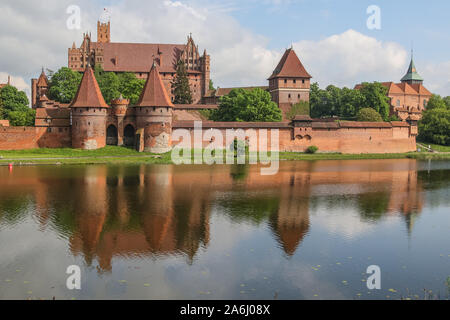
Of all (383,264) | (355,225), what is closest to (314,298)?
(383,264)

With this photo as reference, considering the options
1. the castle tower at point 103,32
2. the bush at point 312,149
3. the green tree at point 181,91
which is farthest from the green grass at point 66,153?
the castle tower at point 103,32

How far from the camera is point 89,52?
60.2m

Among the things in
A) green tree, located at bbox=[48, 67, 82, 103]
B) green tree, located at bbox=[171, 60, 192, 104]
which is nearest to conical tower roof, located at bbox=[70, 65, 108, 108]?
green tree, located at bbox=[48, 67, 82, 103]

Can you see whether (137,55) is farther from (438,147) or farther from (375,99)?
(438,147)

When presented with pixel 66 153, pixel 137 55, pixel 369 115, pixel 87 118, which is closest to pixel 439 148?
pixel 369 115

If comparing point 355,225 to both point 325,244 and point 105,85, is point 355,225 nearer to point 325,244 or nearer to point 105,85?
point 325,244

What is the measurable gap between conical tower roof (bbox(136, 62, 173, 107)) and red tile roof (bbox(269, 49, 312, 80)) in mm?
17737

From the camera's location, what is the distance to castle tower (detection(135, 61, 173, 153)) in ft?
127

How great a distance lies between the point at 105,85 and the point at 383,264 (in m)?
44.4

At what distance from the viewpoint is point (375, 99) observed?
55.3m

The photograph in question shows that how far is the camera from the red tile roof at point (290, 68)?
173 ft

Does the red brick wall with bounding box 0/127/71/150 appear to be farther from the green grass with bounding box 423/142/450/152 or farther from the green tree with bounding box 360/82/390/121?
the green grass with bounding box 423/142/450/152
